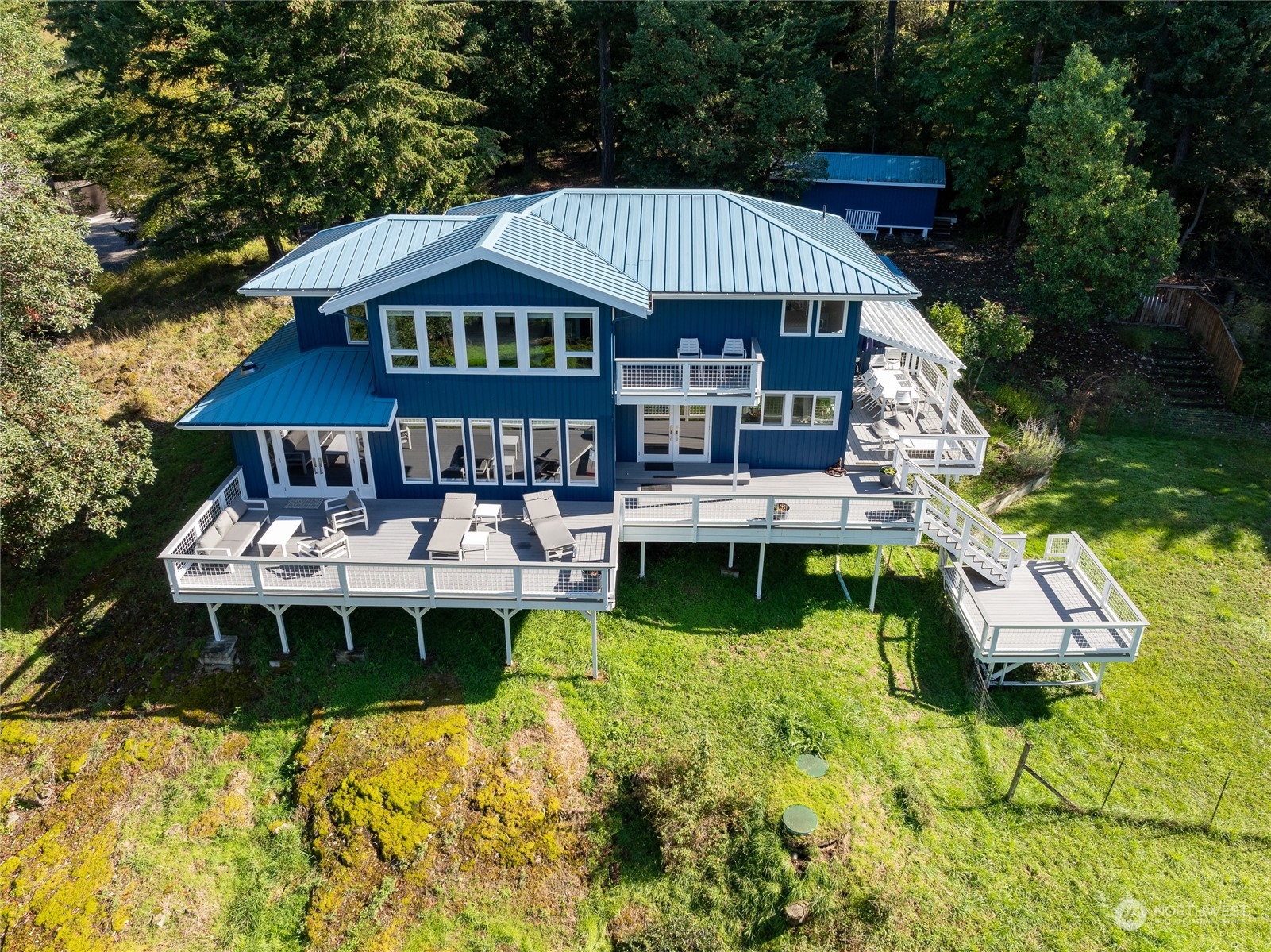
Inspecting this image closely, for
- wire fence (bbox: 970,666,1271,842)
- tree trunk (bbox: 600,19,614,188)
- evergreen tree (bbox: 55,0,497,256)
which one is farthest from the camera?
tree trunk (bbox: 600,19,614,188)

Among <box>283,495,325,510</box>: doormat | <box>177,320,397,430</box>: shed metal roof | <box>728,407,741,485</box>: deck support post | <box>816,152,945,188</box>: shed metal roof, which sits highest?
<box>816,152,945,188</box>: shed metal roof

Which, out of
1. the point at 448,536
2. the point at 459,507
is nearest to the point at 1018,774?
the point at 448,536

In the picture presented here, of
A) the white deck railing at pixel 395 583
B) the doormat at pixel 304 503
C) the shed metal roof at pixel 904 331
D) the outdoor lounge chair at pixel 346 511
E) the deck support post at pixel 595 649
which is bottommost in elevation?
the deck support post at pixel 595 649

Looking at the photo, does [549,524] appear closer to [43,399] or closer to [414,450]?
[414,450]

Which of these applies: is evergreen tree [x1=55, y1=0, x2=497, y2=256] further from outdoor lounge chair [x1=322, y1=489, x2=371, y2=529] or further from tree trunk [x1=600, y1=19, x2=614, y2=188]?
outdoor lounge chair [x1=322, y1=489, x2=371, y2=529]

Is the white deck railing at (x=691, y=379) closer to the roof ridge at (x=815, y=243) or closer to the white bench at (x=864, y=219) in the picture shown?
the roof ridge at (x=815, y=243)

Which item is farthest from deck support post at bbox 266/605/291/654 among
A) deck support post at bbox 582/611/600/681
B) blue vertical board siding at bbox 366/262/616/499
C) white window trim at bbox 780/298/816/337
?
white window trim at bbox 780/298/816/337

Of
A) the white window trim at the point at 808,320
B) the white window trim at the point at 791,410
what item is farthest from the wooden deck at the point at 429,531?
the white window trim at the point at 808,320
